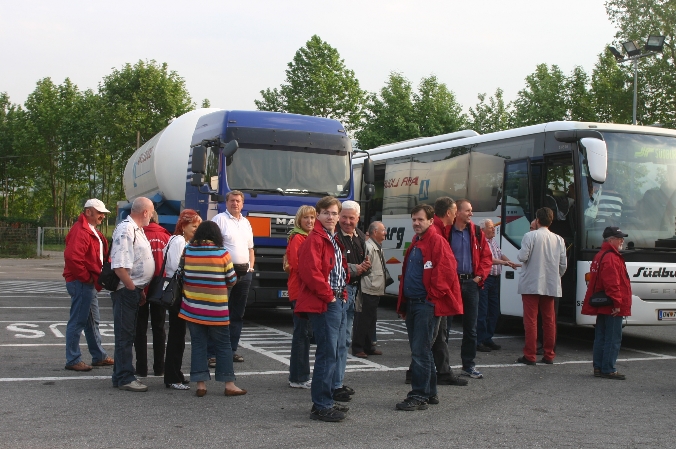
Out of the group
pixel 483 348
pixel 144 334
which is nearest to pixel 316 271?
pixel 144 334

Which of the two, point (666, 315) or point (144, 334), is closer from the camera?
point (144, 334)

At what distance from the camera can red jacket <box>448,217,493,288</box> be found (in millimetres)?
8523

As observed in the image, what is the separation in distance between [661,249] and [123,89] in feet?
143

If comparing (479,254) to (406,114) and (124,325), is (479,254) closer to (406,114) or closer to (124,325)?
(124,325)

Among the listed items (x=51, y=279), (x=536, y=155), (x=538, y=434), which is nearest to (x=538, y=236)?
(x=536, y=155)

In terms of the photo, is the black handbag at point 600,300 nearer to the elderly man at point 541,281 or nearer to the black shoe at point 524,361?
the elderly man at point 541,281

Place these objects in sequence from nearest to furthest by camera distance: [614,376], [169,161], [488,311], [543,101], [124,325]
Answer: [124,325] < [614,376] < [488,311] < [169,161] < [543,101]

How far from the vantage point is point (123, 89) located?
49875 mm

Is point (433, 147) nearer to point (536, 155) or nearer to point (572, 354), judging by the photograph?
point (536, 155)

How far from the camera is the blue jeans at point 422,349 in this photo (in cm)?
688

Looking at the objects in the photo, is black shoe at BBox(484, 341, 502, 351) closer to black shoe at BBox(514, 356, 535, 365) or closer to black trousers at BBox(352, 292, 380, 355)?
black shoe at BBox(514, 356, 535, 365)

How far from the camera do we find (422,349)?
273 inches

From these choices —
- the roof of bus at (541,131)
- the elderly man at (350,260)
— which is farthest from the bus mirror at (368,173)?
the elderly man at (350,260)

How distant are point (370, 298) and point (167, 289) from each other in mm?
3649
